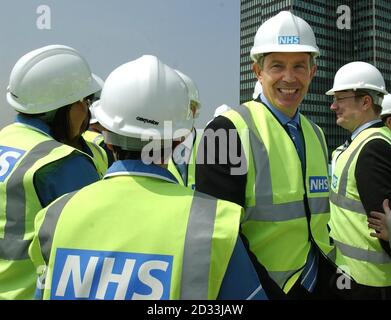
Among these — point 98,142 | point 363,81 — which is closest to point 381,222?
Result: point 363,81

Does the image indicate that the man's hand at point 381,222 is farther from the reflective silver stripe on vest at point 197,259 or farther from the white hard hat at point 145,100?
the reflective silver stripe on vest at point 197,259

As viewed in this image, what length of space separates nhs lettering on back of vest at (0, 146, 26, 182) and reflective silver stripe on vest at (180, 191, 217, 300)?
1380 millimetres

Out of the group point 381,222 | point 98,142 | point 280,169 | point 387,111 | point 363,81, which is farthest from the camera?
point 98,142

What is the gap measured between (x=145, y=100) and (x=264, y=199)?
1.03m

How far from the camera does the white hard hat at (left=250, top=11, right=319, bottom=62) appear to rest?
10.2 feet

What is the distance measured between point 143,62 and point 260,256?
4.27 feet

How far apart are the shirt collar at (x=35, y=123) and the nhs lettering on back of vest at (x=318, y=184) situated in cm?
Result: 171

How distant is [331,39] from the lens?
88.4m

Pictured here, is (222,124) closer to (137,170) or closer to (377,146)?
(137,170)

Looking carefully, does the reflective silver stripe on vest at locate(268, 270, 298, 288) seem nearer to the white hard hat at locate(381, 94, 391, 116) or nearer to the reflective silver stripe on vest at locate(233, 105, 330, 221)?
the reflective silver stripe on vest at locate(233, 105, 330, 221)

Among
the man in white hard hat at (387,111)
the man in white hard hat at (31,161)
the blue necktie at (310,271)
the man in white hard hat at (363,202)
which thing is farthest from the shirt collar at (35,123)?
the man in white hard hat at (387,111)

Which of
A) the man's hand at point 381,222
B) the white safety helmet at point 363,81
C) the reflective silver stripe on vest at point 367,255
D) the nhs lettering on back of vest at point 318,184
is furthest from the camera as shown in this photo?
the white safety helmet at point 363,81

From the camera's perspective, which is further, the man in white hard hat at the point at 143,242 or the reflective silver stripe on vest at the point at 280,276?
the reflective silver stripe on vest at the point at 280,276

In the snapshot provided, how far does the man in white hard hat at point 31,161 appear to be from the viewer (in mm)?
2510
